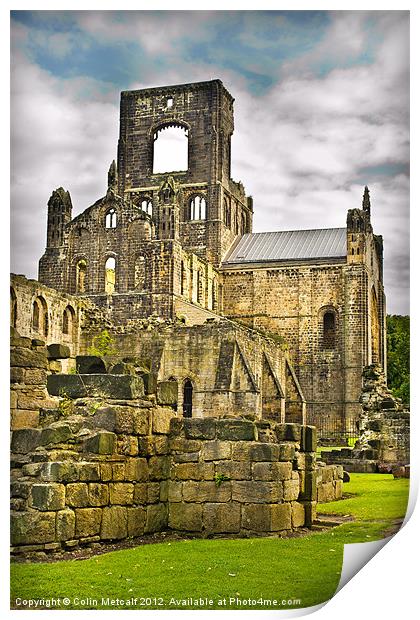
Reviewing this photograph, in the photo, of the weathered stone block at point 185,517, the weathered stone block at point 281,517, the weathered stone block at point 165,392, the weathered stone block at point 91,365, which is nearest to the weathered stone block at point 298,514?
the weathered stone block at point 281,517

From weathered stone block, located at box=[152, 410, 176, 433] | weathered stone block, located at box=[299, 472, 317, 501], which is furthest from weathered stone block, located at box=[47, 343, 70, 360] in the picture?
weathered stone block, located at box=[299, 472, 317, 501]

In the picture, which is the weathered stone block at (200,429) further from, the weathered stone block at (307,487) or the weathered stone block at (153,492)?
the weathered stone block at (307,487)

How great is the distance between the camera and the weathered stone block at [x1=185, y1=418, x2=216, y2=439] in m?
12.0

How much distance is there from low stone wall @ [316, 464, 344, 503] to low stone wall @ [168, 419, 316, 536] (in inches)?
155

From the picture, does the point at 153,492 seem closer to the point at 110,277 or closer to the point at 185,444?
the point at 185,444

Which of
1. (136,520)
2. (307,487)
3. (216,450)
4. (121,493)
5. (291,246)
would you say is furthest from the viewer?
(291,246)

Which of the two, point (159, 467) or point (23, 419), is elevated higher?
point (23, 419)

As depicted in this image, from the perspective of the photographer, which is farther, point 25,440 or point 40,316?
point 40,316

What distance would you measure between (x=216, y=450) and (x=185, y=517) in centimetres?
91

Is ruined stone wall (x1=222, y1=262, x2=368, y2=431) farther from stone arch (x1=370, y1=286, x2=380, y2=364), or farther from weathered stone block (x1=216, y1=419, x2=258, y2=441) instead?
weathered stone block (x1=216, y1=419, x2=258, y2=441)

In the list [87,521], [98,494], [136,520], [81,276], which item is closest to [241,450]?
[136,520]

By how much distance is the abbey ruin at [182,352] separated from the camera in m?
10.8

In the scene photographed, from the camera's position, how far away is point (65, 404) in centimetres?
1114
